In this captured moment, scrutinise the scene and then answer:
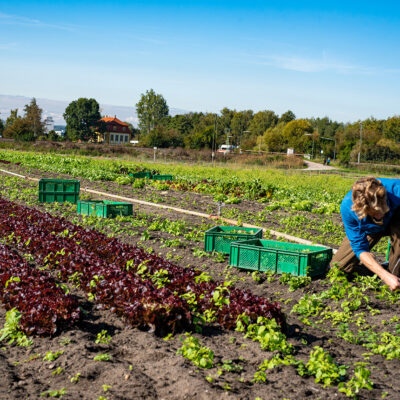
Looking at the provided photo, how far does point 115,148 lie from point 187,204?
42144mm

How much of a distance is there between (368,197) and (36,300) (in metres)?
3.87

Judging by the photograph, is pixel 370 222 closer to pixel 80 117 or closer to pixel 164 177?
pixel 164 177

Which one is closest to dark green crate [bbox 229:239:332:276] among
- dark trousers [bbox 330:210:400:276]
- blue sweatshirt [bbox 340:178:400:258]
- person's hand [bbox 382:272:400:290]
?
dark trousers [bbox 330:210:400:276]

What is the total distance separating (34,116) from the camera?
80.1 meters

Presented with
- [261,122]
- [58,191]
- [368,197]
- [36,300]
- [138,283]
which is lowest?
[36,300]

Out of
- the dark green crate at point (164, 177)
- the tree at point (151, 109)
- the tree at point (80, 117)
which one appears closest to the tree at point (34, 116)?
the tree at point (80, 117)

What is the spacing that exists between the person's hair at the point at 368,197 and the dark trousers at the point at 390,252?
1219 millimetres

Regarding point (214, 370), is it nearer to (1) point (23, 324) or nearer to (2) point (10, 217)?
(1) point (23, 324)

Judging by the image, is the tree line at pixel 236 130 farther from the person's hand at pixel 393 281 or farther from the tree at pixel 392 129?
the person's hand at pixel 393 281

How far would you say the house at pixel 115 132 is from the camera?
108 meters

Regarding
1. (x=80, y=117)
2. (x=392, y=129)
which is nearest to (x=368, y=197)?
(x=392, y=129)

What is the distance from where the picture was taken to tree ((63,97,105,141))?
3627 inches

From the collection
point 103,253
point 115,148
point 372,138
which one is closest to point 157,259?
point 103,253

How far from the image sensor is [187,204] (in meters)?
15.6
